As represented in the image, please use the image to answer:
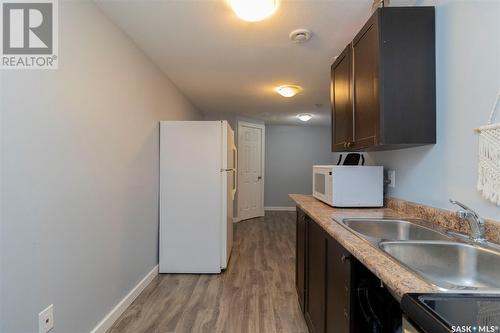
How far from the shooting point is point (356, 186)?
2.02 metres

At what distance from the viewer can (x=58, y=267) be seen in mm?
1499

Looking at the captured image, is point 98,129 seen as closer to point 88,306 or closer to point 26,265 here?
point 26,265

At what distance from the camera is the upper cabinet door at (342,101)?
76.5 inches

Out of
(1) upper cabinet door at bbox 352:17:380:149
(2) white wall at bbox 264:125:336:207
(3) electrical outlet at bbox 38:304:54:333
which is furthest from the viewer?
(2) white wall at bbox 264:125:336:207

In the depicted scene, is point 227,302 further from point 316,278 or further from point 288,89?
point 288,89

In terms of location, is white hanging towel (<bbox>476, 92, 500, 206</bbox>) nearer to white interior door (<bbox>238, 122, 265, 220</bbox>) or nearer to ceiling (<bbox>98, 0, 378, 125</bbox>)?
ceiling (<bbox>98, 0, 378, 125</bbox>)

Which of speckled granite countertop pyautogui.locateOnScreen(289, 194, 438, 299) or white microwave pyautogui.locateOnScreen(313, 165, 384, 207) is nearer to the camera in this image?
speckled granite countertop pyautogui.locateOnScreen(289, 194, 438, 299)

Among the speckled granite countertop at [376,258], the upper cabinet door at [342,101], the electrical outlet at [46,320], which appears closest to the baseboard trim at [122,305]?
the electrical outlet at [46,320]

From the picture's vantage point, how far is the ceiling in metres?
1.86

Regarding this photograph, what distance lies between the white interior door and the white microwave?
12.9 ft

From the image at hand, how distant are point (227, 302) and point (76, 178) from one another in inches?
64.6

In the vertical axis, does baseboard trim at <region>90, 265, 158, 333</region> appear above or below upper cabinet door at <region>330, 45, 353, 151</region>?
below

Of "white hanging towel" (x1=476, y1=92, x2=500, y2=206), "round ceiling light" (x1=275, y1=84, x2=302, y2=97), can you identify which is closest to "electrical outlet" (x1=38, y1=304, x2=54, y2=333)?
"white hanging towel" (x1=476, y1=92, x2=500, y2=206)

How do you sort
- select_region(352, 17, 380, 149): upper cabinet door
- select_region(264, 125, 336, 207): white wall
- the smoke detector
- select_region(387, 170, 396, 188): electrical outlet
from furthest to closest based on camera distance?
select_region(264, 125, 336, 207): white wall → the smoke detector → select_region(387, 170, 396, 188): electrical outlet → select_region(352, 17, 380, 149): upper cabinet door
